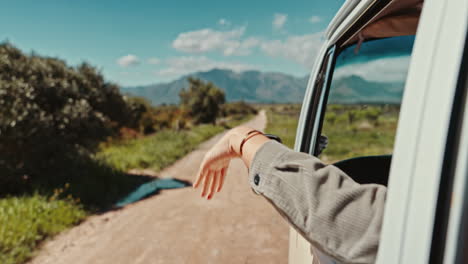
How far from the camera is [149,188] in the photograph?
7.90 meters

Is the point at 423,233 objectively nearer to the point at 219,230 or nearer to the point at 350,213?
the point at 350,213

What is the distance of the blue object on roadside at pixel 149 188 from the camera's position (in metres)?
6.86

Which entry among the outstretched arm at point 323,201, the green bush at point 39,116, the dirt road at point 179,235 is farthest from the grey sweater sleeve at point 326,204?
the green bush at point 39,116

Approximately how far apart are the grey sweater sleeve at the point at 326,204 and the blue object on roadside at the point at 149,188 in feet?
20.9

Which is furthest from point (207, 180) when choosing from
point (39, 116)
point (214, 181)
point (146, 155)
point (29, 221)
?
point (146, 155)

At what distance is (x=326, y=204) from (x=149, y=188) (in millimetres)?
7747

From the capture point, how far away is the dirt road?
4125mm

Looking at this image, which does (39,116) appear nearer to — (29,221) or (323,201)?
(29,221)

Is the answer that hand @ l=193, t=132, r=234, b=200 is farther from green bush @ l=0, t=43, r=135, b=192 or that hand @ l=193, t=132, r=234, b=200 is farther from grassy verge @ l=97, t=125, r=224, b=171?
grassy verge @ l=97, t=125, r=224, b=171

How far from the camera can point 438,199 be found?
1.82ft

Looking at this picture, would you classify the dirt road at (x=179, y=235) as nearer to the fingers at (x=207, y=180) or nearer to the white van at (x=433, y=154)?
the fingers at (x=207, y=180)

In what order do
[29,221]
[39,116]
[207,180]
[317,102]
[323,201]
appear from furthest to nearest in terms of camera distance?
[39,116] → [29,221] → [317,102] → [207,180] → [323,201]

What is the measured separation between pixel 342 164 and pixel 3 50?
771 centimetres

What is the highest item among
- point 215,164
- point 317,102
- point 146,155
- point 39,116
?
point 317,102
